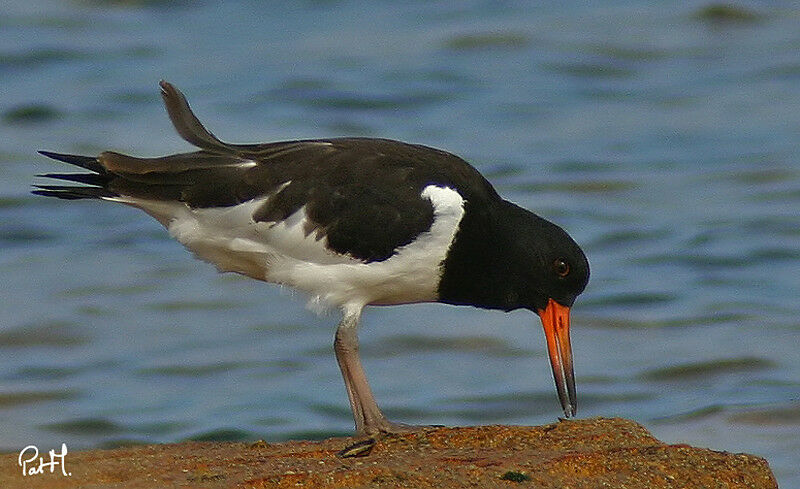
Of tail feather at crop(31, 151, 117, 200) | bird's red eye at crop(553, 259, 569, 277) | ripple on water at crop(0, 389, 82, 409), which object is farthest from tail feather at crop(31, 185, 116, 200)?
ripple on water at crop(0, 389, 82, 409)

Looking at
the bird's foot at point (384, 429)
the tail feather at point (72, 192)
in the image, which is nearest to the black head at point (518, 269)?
the bird's foot at point (384, 429)

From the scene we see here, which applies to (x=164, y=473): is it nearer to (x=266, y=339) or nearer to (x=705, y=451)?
(x=705, y=451)

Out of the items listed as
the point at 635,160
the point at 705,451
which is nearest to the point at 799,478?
the point at 705,451

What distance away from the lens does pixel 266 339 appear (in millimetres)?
12227

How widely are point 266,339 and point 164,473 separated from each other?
5980 mm

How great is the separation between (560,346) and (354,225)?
1.38 meters

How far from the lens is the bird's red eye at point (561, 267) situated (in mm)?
8008

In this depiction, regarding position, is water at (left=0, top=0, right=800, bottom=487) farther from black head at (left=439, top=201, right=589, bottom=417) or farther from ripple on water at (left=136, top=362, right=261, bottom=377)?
black head at (left=439, top=201, right=589, bottom=417)

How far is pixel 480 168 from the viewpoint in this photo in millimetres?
16000

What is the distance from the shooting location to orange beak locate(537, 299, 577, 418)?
8172 mm

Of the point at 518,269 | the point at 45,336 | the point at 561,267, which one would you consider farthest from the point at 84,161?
the point at 45,336

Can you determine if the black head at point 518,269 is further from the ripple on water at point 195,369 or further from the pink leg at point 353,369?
the ripple on water at point 195,369

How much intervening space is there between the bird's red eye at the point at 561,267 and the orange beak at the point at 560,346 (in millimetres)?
204
